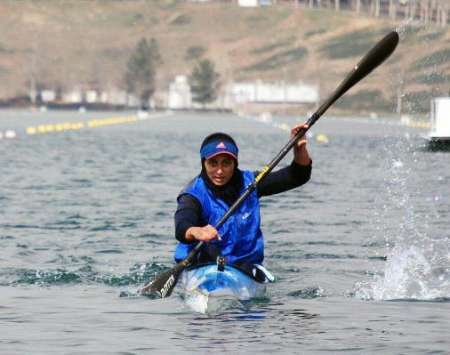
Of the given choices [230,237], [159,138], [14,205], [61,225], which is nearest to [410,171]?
[14,205]

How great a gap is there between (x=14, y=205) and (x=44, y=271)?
36.0 feet

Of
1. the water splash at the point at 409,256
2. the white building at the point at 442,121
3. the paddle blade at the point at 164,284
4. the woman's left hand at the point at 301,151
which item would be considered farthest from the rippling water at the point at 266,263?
the woman's left hand at the point at 301,151

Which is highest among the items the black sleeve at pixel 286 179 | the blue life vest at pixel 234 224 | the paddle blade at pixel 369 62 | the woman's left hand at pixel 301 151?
the paddle blade at pixel 369 62

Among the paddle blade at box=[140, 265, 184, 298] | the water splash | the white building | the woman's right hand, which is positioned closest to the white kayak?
the paddle blade at box=[140, 265, 184, 298]

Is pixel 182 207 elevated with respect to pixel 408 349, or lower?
elevated

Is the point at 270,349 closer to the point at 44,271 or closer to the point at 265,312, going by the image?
the point at 265,312

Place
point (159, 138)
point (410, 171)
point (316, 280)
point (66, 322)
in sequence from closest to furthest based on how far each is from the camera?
point (66, 322) < point (316, 280) < point (410, 171) < point (159, 138)

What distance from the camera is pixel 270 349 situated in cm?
1348

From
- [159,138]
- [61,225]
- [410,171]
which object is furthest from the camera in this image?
[159,138]

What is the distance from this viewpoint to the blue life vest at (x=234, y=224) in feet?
52.2

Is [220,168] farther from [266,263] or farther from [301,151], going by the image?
[266,263]

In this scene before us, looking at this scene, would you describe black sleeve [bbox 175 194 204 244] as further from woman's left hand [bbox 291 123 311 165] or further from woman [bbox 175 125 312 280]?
woman's left hand [bbox 291 123 311 165]

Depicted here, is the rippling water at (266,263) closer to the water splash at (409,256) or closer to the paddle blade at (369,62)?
the water splash at (409,256)

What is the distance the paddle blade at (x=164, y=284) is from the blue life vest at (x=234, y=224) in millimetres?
216
